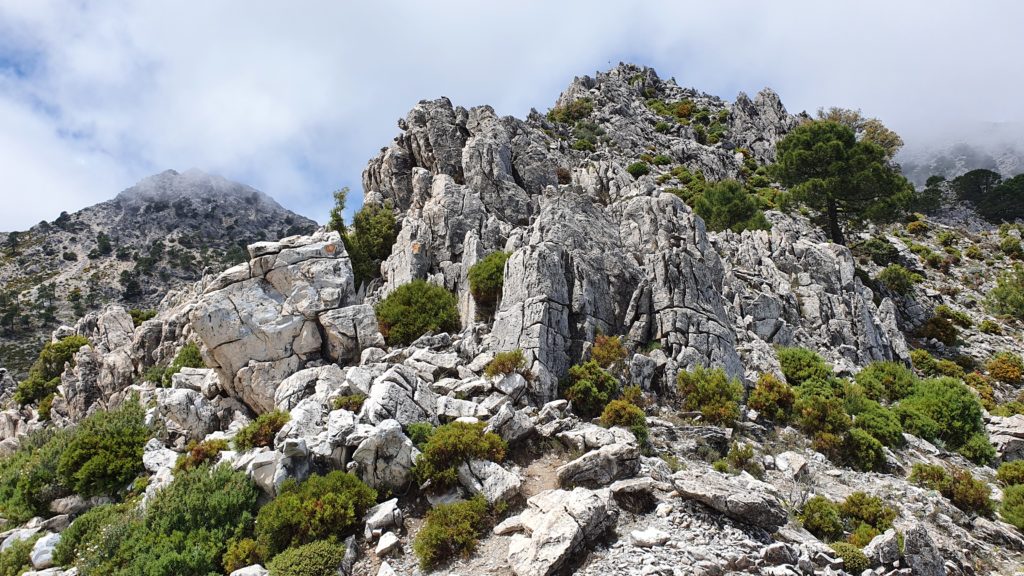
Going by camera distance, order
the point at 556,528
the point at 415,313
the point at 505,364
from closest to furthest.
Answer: the point at 556,528, the point at 505,364, the point at 415,313

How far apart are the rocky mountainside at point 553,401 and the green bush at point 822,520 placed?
0.07 m

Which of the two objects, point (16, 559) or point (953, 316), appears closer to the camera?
point (16, 559)

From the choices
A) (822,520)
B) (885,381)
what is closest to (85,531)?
(822,520)

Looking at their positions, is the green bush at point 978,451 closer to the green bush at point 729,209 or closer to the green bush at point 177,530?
the green bush at point 729,209

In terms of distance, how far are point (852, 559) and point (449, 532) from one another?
36.7ft

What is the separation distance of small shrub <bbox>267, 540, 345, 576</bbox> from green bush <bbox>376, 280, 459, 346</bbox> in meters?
13.5

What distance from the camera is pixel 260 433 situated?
18141mm

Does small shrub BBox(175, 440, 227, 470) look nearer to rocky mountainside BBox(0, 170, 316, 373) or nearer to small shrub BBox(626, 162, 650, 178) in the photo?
small shrub BBox(626, 162, 650, 178)

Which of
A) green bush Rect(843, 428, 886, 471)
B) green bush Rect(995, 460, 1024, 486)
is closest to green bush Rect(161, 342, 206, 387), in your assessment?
green bush Rect(843, 428, 886, 471)

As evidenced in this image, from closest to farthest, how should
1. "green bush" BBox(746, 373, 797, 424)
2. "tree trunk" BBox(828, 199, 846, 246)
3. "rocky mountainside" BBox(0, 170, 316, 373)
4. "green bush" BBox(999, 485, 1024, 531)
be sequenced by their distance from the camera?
"green bush" BBox(999, 485, 1024, 531) → "green bush" BBox(746, 373, 797, 424) → "tree trunk" BBox(828, 199, 846, 246) → "rocky mountainside" BBox(0, 170, 316, 373)

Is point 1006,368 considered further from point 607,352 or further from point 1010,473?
point 607,352

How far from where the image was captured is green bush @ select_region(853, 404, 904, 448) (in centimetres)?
2325

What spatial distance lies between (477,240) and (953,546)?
25.8 metres

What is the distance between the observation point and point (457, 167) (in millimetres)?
44094
